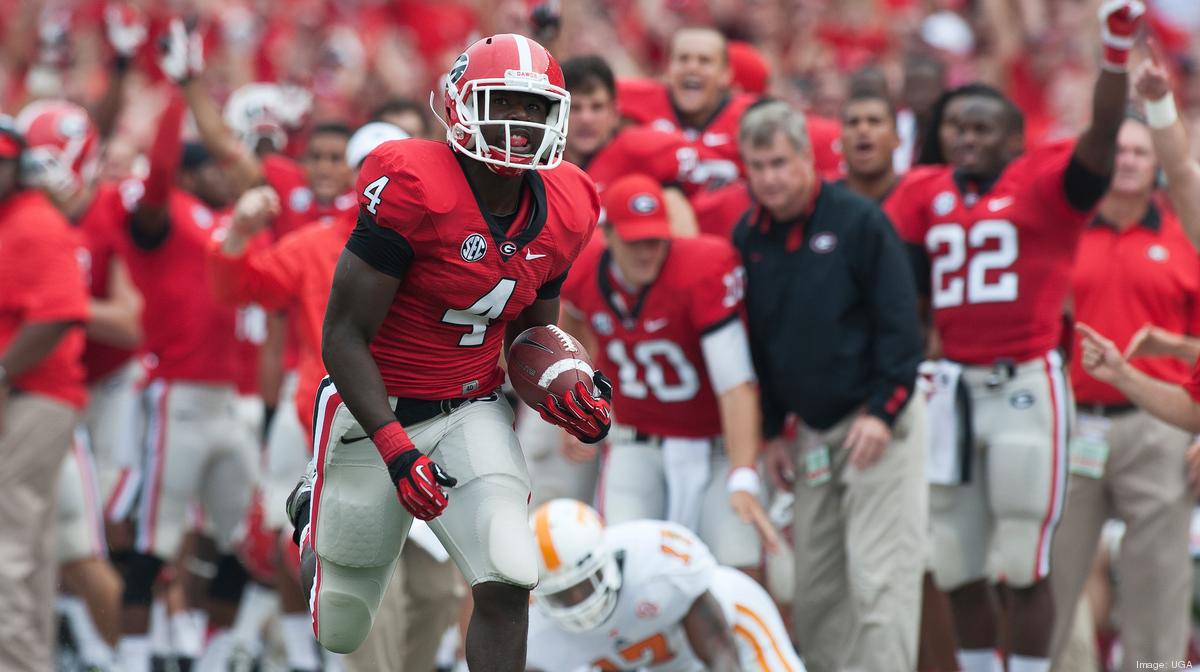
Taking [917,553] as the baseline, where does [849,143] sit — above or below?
above

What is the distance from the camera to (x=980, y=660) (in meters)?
6.06

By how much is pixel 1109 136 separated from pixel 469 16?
26.0 feet

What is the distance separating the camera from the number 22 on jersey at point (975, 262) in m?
5.98

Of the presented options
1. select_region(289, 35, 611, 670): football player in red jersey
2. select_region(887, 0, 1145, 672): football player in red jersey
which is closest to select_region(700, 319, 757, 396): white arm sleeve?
select_region(887, 0, 1145, 672): football player in red jersey

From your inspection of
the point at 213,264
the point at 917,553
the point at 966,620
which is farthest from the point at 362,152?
the point at 966,620

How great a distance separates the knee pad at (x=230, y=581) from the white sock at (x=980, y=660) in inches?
132

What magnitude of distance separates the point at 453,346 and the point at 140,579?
3.47 metres

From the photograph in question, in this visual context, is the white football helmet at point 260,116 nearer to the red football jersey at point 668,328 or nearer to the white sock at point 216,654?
the white sock at point 216,654

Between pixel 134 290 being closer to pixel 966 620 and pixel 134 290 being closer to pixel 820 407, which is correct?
pixel 820 407

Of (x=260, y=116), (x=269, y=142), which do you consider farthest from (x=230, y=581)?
(x=260, y=116)

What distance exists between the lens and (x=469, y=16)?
41.9ft

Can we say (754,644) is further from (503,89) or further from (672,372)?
(503,89)

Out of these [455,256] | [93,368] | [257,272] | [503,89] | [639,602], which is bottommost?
[639,602]

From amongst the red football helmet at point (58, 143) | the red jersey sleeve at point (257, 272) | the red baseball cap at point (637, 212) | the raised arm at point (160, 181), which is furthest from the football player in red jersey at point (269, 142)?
the red baseball cap at point (637, 212)
